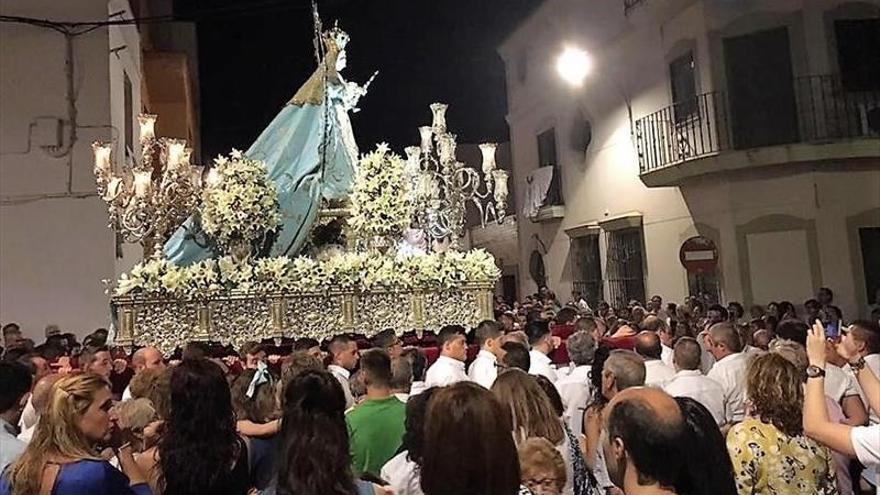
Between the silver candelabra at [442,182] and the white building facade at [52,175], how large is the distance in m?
4.20

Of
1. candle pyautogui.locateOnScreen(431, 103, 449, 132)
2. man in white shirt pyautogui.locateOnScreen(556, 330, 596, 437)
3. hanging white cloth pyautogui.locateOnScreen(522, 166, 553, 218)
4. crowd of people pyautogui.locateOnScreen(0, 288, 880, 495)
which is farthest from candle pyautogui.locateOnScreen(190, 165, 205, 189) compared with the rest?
hanging white cloth pyautogui.locateOnScreen(522, 166, 553, 218)

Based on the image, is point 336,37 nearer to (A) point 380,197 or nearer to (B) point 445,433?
(A) point 380,197

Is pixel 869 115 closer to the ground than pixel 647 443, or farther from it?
farther from it

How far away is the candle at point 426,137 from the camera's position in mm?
8922

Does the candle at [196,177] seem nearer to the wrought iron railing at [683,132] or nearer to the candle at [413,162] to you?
the candle at [413,162]

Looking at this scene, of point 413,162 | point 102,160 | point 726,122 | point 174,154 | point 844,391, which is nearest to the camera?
point 844,391

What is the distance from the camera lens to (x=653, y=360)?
15.3ft

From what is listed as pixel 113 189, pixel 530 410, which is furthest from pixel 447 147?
pixel 530 410

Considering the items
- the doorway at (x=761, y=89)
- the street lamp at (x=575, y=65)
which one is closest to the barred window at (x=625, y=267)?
the doorway at (x=761, y=89)

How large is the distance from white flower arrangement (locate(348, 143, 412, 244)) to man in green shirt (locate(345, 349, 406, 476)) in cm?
553

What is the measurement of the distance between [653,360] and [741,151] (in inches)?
334

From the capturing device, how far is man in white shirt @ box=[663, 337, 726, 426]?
409cm

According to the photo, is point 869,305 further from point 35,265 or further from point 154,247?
point 35,265

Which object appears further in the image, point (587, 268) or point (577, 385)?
point (587, 268)
